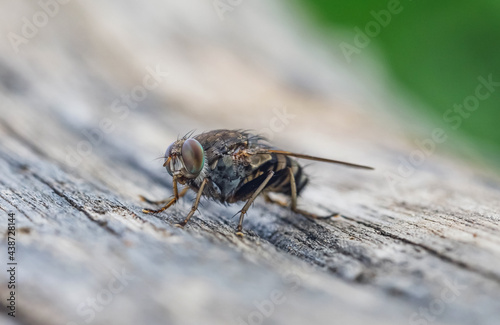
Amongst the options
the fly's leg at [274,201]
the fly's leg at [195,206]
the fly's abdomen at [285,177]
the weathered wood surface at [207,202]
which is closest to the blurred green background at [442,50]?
the weathered wood surface at [207,202]

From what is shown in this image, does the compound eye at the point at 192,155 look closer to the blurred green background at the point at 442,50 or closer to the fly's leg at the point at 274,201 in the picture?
the fly's leg at the point at 274,201

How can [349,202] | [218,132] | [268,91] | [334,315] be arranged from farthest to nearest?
[268,91] → [218,132] → [349,202] → [334,315]

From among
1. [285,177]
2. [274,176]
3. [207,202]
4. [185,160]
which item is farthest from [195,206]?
[285,177]

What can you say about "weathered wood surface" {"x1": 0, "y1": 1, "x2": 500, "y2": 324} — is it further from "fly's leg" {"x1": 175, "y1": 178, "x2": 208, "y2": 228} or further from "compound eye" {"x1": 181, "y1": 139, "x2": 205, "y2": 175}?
"compound eye" {"x1": 181, "y1": 139, "x2": 205, "y2": 175}

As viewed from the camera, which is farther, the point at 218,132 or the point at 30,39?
the point at 30,39

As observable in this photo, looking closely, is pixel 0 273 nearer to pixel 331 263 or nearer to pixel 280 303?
pixel 280 303

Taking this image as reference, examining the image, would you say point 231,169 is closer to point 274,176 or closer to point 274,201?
point 274,176

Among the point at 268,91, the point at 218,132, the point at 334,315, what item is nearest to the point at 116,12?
the point at 268,91
